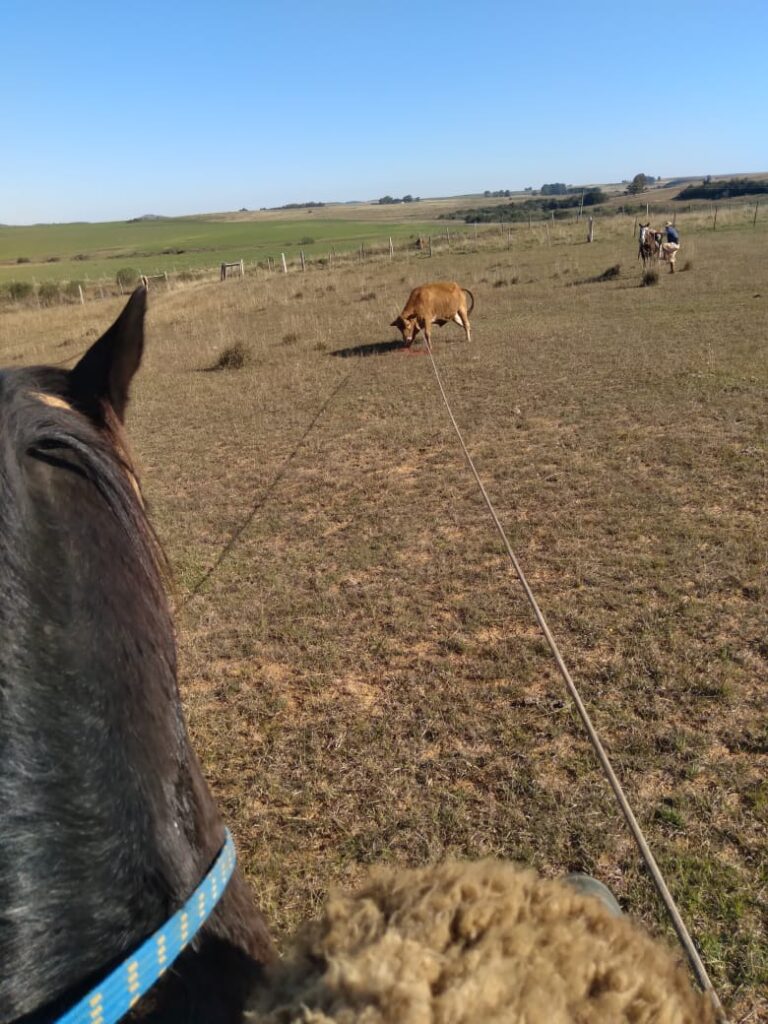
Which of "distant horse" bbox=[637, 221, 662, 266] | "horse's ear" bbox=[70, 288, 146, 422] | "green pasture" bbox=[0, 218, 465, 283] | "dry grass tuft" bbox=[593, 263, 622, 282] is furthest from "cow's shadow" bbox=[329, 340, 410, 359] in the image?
"green pasture" bbox=[0, 218, 465, 283]

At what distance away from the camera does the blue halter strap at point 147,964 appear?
2.11ft

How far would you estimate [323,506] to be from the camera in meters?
6.35

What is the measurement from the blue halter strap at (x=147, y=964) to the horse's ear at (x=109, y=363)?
0.76 meters

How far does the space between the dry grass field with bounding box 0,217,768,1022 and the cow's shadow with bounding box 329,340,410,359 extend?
2.25 m

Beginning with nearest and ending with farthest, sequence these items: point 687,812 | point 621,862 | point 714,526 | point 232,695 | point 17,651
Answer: point 17,651, point 621,862, point 687,812, point 232,695, point 714,526

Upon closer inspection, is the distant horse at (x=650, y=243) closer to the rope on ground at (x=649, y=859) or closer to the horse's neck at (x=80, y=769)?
the rope on ground at (x=649, y=859)

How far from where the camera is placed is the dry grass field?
2.69 meters

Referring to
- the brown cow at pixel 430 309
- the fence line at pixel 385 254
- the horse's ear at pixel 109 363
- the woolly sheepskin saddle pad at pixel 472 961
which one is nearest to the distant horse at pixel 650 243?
the brown cow at pixel 430 309

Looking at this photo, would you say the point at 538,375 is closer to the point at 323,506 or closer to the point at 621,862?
the point at 323,506

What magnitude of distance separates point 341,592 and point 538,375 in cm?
649

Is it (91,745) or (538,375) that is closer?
(91,745)

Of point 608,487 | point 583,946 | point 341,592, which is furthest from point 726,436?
point 583,946

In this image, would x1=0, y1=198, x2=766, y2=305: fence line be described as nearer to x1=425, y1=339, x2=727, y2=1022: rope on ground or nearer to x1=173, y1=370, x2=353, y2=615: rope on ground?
x1=173, y1=370, x2=353, y2=615: rope on ground

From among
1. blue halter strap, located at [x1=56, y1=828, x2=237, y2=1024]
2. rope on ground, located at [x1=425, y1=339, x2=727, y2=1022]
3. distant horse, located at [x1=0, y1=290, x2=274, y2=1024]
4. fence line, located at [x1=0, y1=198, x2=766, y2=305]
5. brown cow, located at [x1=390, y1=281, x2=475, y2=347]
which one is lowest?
rope on ground, located at [x1=425, y1=339, x2=727, y2=1022]
